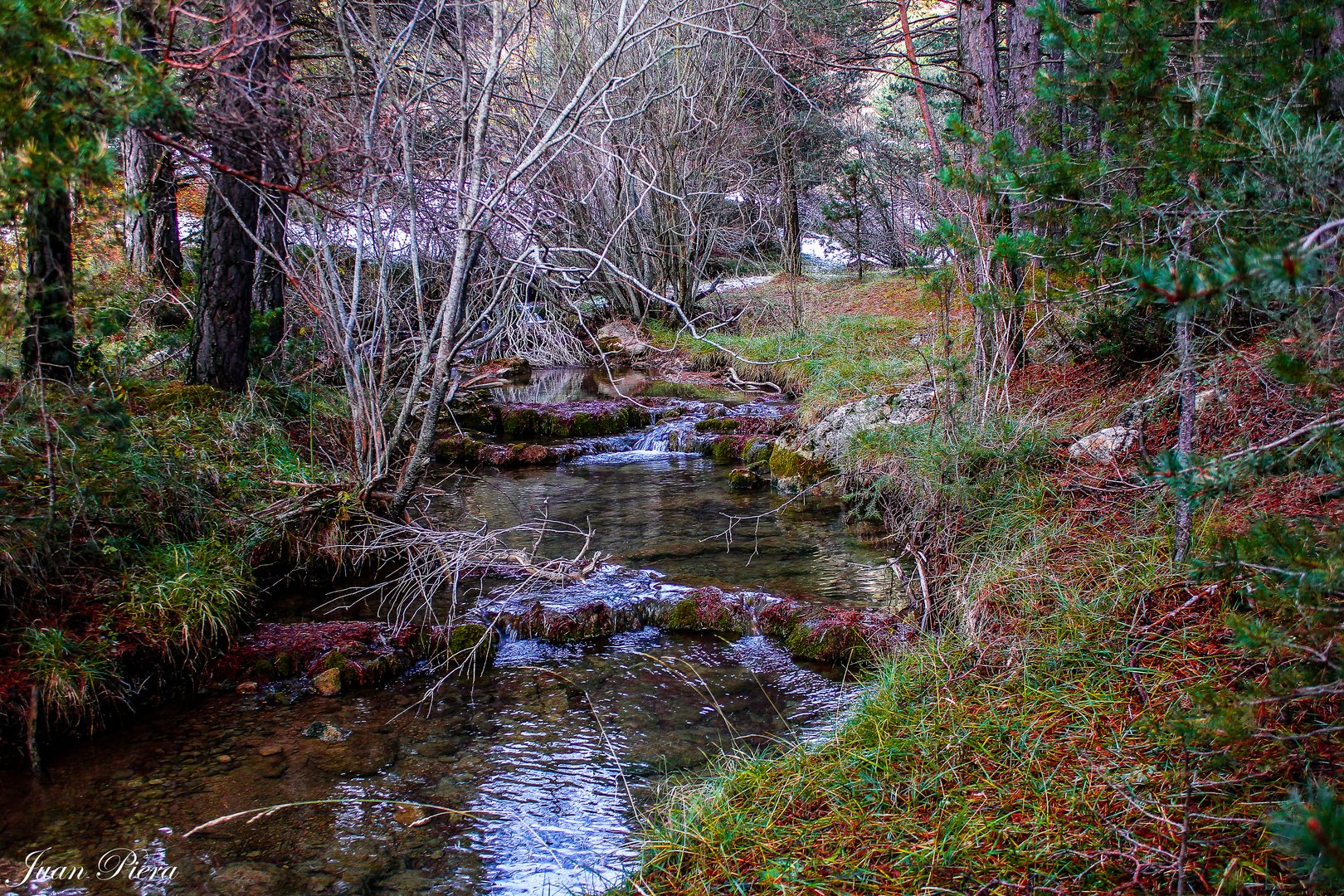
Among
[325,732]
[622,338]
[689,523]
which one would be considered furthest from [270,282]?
[622,338]

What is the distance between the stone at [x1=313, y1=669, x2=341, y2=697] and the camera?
4344mm

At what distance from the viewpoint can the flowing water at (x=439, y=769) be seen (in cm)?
304

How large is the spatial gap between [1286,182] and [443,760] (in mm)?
3856

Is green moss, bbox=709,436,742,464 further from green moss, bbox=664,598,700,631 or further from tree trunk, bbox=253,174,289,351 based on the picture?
tree trunk, bbox=253,174,289,351

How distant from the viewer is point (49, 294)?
443 cm

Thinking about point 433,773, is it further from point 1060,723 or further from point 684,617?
point 1060,723

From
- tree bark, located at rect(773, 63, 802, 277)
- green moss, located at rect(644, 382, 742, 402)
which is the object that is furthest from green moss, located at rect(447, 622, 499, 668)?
tree bark, located at rect(773, 63, 802, 277)

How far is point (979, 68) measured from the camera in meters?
5.82

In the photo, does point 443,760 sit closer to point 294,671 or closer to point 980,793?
point 294,671

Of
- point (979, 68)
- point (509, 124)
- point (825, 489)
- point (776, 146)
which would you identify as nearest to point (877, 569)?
point (825, 489)

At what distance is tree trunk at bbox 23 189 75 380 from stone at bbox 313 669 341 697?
1.94 meters

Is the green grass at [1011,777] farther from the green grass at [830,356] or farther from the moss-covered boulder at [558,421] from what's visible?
the moss-covered boulder at [558,421]

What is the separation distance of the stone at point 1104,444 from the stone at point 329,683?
4.18 meters

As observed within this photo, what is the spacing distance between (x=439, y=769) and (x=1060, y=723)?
2.54m
